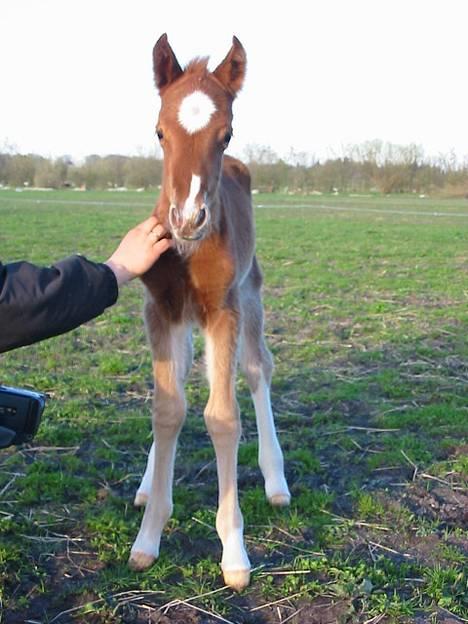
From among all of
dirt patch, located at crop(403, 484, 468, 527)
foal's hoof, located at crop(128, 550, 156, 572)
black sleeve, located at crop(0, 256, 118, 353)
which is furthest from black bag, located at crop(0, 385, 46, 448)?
dirt patch, located at crop(403, 484, 468, 527)

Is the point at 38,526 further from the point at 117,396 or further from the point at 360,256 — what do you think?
the point at 360,256

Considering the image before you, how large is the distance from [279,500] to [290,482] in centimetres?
34

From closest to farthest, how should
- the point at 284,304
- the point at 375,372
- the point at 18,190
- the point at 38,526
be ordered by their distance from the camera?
the point at 38,526 → the point at 375,372 → the point at 284,304 → the point at 18,190

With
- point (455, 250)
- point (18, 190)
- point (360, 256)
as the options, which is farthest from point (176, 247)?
point (18, 190)

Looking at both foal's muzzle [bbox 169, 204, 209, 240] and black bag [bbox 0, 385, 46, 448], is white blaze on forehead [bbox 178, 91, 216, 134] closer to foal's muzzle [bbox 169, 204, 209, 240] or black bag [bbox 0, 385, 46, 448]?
foal's muzzle [bbox 169, 204, 209, 240]

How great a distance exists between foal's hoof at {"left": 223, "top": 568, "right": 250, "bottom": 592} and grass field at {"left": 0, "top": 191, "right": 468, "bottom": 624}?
4 cm

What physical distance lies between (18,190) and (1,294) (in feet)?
145

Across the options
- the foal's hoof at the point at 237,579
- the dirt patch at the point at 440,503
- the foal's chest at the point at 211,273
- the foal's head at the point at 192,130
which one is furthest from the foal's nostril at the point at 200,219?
the dirt patch at the point at 440,503

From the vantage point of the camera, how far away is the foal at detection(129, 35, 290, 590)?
9.75 feet

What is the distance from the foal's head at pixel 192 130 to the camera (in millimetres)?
2828

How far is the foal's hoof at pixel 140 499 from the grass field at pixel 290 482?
0.13 ft

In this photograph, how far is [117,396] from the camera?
558cm

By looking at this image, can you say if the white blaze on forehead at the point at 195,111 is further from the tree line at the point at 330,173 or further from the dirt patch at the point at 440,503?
the tree line at the point at 330,173

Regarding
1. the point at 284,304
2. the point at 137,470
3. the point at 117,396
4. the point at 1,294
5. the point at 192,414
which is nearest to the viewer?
the point at 1,294
